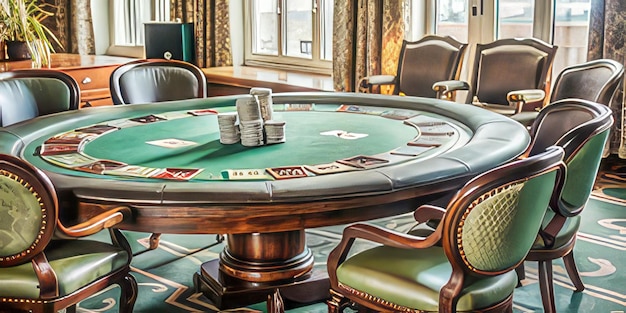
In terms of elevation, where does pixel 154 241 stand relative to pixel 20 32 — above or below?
below

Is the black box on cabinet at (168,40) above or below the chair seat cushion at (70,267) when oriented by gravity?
above

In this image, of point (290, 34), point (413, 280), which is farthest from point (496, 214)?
point (290, 34)

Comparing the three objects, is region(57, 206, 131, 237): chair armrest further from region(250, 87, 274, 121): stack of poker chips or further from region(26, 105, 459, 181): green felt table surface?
region(250, 87, 274, 121): stack of poker chips

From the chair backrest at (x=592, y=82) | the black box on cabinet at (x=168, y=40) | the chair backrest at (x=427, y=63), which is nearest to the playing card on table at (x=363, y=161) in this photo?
the chair backrest at (x=592, y=82)

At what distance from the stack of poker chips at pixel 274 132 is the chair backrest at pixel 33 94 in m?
1.48

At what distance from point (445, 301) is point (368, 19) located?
3.91 meters

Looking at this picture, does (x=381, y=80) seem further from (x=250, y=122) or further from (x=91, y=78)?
(x=250, y=122)

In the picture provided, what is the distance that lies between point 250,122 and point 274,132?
0.32 ft

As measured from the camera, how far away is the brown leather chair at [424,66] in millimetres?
5184

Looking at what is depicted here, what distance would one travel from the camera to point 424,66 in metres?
5.31

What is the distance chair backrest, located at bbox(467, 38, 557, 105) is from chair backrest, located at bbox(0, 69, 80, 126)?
2.53 metres

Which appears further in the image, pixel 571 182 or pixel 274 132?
pixel 274 132

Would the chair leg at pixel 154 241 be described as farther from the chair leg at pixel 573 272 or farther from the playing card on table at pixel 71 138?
the chair leg at pixel 573 272

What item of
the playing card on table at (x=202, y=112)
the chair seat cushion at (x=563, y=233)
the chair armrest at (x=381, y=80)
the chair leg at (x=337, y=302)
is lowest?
the chair leg at (x=337, y=302)
